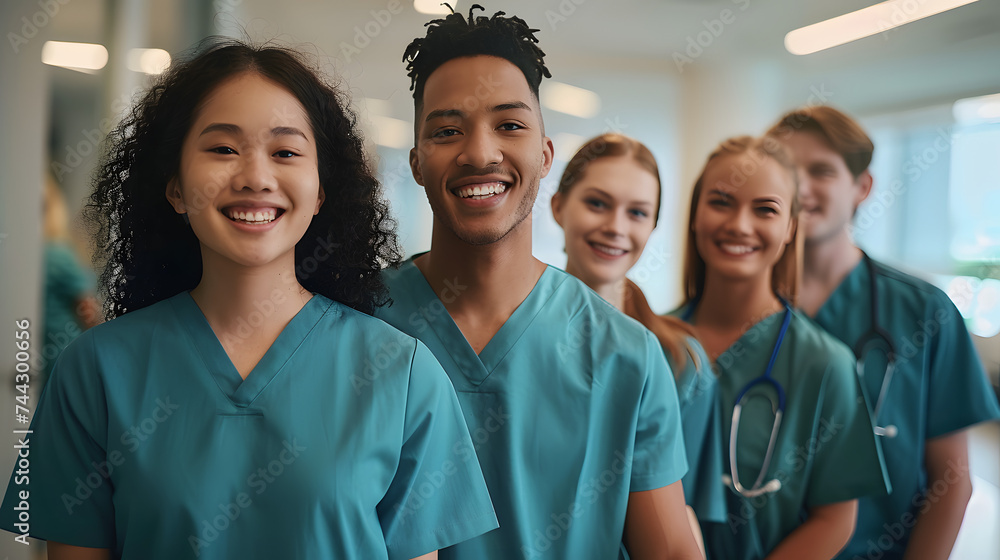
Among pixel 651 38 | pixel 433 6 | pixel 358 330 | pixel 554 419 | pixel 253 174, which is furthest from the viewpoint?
pixel 651 38

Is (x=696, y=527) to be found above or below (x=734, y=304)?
below

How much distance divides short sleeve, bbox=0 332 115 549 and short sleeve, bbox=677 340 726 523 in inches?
39.8

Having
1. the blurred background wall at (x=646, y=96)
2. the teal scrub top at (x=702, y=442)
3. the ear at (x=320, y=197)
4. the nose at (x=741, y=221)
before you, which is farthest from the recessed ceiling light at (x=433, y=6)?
the teal scrub top at (x=702, y=442)

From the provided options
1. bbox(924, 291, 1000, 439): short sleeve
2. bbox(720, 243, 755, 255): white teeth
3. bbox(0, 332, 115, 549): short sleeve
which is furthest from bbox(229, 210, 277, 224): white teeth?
bbox(924, 291, 1000, 439): short sleeve

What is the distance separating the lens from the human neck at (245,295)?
1.01 meters

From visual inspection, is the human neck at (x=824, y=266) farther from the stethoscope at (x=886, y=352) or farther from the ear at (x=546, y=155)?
the ear at (x=546, y=155)

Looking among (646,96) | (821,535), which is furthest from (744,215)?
(821,535)

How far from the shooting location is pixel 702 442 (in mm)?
1344

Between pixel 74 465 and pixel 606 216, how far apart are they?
101 cm

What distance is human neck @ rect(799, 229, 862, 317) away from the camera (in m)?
1.41

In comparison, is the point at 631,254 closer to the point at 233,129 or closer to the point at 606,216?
the point at 606,216

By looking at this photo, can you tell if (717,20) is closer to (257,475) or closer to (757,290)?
(757,290)

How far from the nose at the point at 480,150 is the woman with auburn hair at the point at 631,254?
244 millimetres

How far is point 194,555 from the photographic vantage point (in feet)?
3.03
